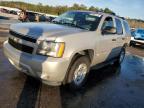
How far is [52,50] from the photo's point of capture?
4.73 metres

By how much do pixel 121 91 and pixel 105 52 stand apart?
1205 millimetres

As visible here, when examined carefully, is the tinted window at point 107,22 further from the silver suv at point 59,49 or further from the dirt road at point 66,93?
the dirt road at point 66,93

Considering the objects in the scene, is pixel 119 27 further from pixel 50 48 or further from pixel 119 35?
pixel 50 48

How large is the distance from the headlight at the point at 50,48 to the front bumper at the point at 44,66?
10 cm

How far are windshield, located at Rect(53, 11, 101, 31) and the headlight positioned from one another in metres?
1.52

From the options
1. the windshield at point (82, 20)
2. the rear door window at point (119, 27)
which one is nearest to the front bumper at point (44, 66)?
the windshield at point (82, 20)

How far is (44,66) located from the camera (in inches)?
181

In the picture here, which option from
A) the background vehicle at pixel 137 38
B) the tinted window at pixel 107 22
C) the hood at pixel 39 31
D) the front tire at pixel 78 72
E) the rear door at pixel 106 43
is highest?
the tinted window at pixel 107 22

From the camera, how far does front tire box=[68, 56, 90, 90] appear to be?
523 cm

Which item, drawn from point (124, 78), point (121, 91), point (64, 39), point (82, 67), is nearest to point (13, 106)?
point (64, 39)

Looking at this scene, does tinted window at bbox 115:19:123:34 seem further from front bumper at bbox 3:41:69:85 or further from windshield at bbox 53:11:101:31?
front bumper at bbox 3:41:69:85

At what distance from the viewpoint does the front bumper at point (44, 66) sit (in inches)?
181

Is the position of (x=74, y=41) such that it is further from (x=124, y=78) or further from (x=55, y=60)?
(x=124, y=78)

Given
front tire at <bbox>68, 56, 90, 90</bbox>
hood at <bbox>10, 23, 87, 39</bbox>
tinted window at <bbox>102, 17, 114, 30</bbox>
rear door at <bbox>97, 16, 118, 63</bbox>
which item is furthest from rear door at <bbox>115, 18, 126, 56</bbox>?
hood at <bbox>10, 23, 87, 39</bbox>
